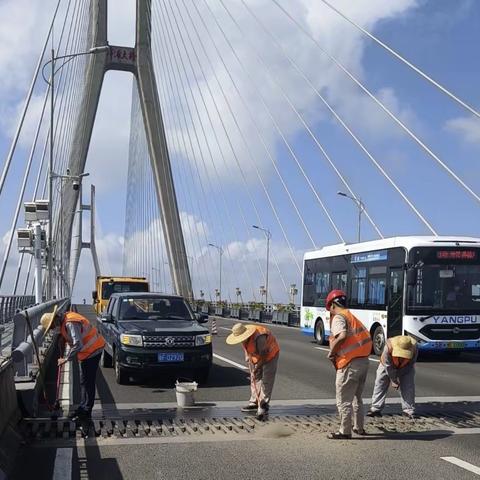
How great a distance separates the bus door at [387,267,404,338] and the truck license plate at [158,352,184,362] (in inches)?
266

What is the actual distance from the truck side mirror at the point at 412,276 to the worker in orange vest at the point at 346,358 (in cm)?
859

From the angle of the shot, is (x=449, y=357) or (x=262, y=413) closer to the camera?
(x=262, y=413)

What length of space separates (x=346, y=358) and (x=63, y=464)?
3.03 meters

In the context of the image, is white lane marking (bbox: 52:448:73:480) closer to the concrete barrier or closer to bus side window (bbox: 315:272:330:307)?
the concrete barrier

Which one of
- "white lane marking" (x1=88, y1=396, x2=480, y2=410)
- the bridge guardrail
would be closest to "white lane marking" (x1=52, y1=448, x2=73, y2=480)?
"white lane marking" (x1=88, y1=396, x2=480, y2=410)

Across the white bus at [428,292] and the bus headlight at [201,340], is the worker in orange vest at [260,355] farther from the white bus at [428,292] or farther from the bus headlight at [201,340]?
the white bus at [428,292]

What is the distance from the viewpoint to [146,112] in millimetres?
34969

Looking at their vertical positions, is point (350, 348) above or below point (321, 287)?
below

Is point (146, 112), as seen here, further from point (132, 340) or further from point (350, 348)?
point (350, 348)

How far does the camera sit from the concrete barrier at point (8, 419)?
601cm

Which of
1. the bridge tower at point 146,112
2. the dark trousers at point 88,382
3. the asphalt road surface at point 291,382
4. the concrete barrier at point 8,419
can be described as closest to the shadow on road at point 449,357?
the asphalt road surface at point 291,382

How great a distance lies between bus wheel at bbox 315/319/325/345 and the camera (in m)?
20.7

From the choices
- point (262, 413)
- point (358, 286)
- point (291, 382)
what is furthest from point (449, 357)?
point (262, 413)

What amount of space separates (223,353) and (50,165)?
16.7 meters
